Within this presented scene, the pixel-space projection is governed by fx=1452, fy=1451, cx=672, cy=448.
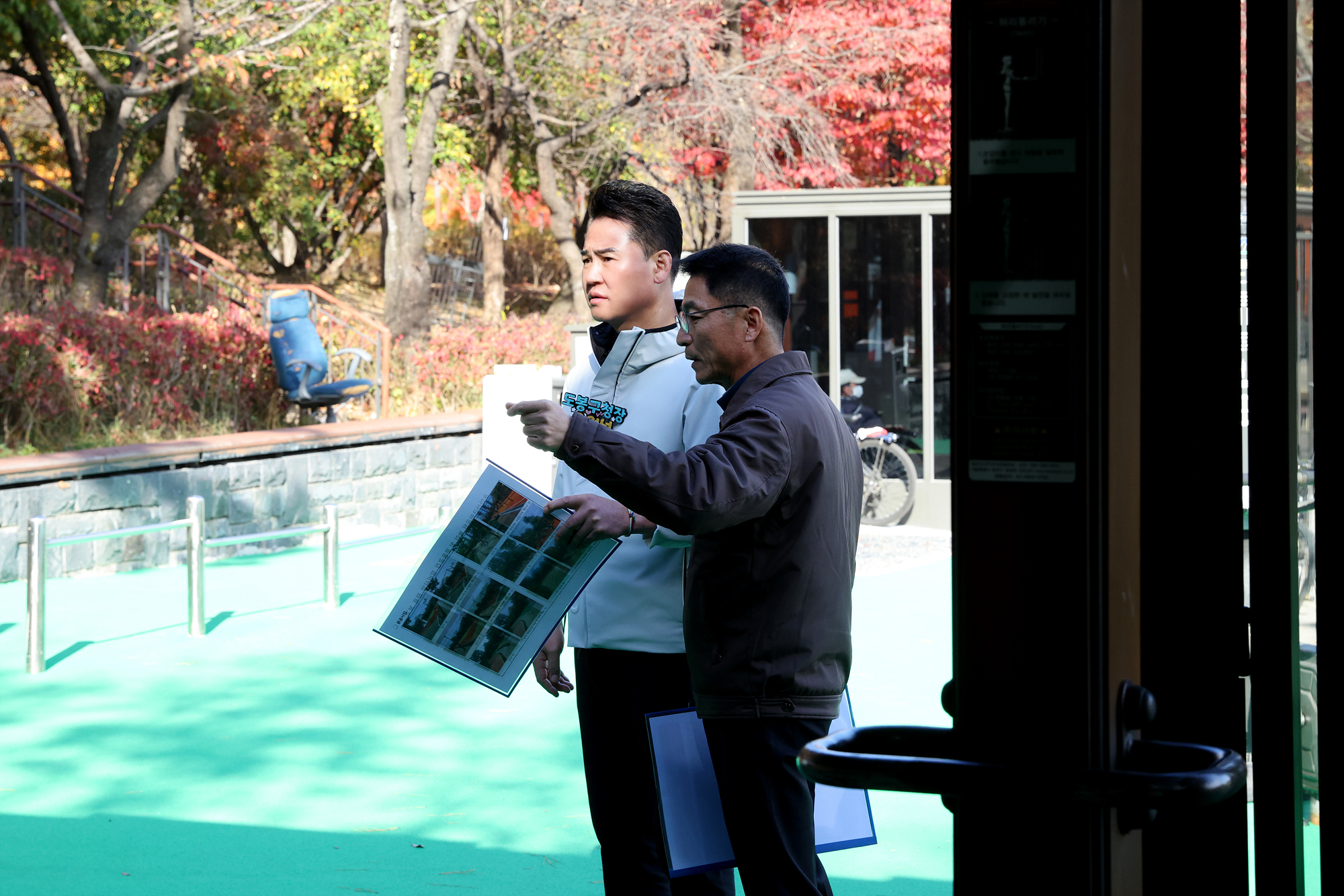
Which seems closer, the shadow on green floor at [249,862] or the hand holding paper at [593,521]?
the hand holding paper at [593,521]

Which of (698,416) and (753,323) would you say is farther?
(698,416)

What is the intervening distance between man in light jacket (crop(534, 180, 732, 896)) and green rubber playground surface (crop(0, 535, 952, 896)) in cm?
105

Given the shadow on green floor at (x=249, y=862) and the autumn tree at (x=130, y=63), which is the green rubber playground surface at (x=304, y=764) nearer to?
the shadow on green floor at (x=249, y=862)

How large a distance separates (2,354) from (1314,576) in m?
11.2

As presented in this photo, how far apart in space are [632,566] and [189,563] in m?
5.11

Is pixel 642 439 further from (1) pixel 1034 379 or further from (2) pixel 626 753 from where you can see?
(1) pixel 1034 379

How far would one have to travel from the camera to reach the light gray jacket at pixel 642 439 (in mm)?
3236

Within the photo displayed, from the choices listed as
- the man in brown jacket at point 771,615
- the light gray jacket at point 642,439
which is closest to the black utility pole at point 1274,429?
the man in brown jacket at point 771,615

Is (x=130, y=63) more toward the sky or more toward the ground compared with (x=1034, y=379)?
more toward the sky

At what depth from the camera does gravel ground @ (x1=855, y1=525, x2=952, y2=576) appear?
10.4 m

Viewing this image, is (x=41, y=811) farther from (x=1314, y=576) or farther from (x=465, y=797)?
(x=1314, y=576)

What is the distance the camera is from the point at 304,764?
5465 mm

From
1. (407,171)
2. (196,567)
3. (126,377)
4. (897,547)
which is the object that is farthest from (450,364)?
(196,567)

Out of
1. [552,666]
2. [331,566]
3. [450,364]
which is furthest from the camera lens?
[450,364]
